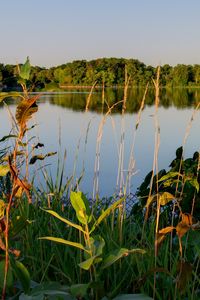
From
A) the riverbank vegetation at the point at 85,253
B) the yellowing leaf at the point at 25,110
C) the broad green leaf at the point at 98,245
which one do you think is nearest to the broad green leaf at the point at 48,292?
the riverbank vegetation at the point at 85,253

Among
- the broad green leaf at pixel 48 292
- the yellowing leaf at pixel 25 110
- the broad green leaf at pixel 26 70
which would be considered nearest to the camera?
the broad green leaf at pixel 48 292

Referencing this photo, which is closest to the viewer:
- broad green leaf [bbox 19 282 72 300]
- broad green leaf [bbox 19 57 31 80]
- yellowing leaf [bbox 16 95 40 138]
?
broad green leaf [bbox 19 282 72 300]

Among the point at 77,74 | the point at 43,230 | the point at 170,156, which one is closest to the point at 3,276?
the point at 43,230

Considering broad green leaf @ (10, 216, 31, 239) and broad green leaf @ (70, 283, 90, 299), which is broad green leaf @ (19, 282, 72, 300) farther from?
broad green leaf @ (10, 216, 31, 239)

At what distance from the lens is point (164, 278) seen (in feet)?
7.00

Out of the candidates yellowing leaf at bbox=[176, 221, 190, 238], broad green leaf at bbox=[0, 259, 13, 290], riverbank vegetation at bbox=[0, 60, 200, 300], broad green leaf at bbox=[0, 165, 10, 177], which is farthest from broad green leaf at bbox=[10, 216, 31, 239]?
yellowing leaf at bbox=[176, 221, 190, 238]

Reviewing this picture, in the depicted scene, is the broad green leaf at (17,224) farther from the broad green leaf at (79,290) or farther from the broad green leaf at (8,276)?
the broad green leaf at (79,290)

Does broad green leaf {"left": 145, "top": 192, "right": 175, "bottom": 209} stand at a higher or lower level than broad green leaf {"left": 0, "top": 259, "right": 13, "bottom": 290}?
higher

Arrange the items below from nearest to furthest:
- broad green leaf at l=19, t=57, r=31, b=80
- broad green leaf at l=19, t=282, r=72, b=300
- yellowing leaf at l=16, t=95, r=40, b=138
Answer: broad green leaf at l=19, t=282, r=72, b=300 < yellowing leaf at l=16, t=95, r=40, b=138 < broad green leaf at l=19, t=57, r=31, b=80

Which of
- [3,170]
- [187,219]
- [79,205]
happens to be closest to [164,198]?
[187,219]

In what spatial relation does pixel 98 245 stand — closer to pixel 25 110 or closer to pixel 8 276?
pixel 8 276

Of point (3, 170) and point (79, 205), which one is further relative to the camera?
point (3, 170)

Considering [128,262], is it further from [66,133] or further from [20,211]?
[66,133]

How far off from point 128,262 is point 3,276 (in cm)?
93
